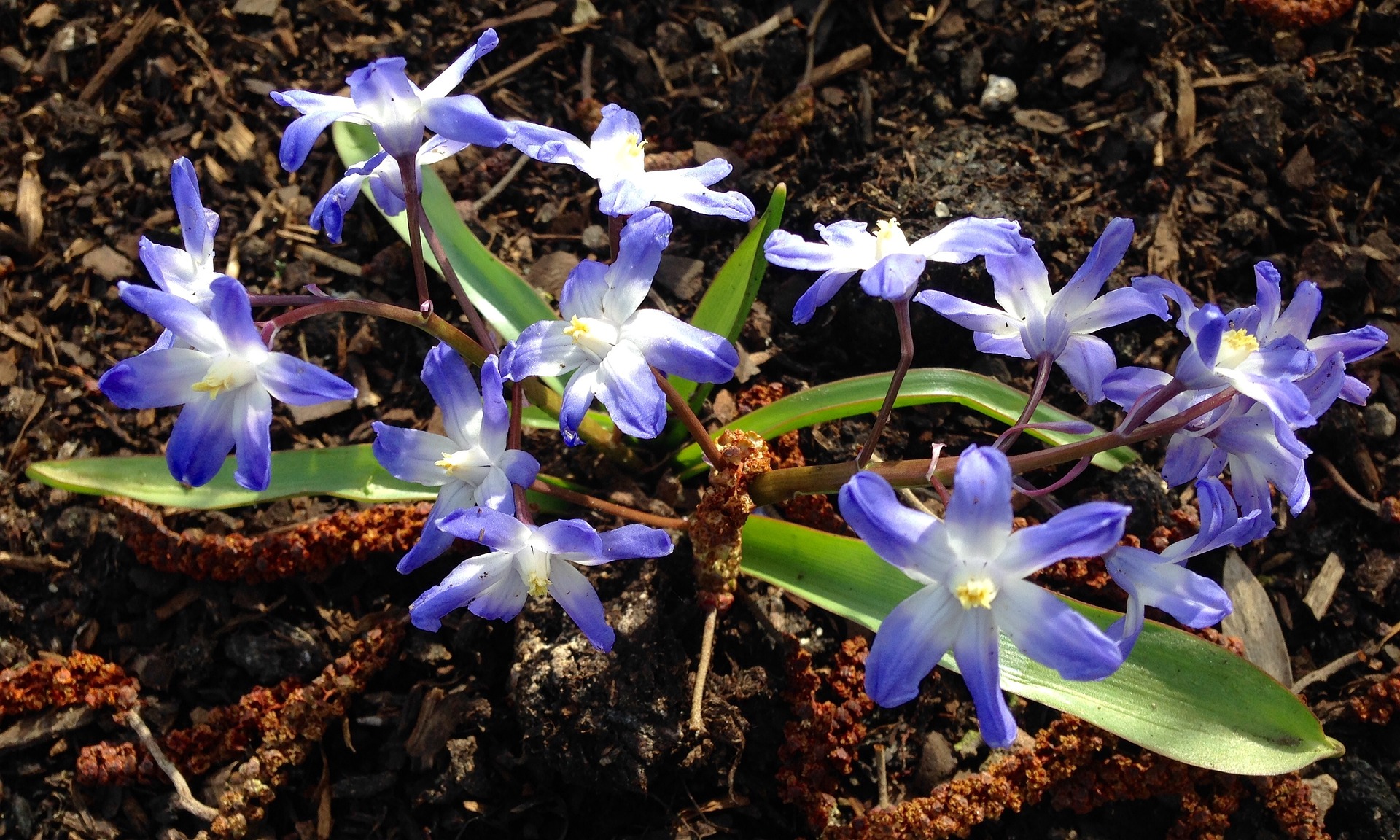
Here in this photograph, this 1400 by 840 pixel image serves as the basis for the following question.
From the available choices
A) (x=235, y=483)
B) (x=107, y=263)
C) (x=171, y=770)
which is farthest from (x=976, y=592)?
(x=107, y=263)

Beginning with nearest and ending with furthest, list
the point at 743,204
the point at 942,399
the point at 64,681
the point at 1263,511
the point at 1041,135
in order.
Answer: the point at 1263,511, the point at 743,204, the point at 942,399, the point at 64,681, the point at 1041,135

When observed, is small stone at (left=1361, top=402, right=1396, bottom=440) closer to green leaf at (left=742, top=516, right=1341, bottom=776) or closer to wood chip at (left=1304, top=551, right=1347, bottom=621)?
wood chip at (left=1304, top=551, right=1347, bottom=621)

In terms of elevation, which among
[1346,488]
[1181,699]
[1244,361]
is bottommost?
[1181,699]

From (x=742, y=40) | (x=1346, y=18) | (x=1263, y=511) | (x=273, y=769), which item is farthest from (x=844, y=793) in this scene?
(x=1346, y=18)

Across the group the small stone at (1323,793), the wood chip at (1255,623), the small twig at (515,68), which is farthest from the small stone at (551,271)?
the small stone at (1323,793)

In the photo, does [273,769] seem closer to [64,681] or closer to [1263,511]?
[64,681]

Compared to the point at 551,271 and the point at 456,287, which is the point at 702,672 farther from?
the point at 551,271
